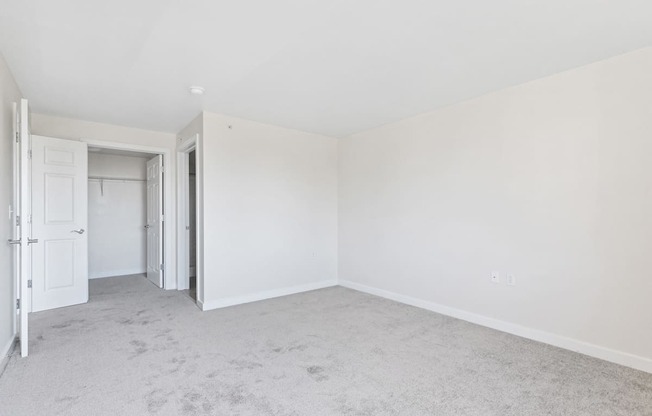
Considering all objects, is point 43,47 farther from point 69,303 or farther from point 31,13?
point 69,303

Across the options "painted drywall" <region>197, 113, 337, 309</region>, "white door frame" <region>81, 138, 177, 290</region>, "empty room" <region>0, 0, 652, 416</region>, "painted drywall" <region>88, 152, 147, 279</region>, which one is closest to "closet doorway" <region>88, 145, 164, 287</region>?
"painted drywall" <region>88, 152, 147, 279</region>

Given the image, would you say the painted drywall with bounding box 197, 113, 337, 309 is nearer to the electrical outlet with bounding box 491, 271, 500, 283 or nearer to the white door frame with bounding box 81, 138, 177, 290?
the white door frame with bounding box 81, 138, 177, 290

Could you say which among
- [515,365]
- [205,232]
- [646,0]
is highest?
[646,0]

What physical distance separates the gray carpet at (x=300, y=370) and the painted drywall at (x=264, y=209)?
2.50 ft

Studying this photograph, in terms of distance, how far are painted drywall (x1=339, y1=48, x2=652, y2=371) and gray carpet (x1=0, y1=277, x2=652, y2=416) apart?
36cm

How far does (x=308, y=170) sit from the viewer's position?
4980 mm

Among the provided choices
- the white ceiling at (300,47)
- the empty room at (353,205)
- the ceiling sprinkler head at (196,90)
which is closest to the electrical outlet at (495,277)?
the empty room at (353,205)

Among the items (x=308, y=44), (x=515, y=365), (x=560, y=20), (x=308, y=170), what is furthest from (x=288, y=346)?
(x=560, y=20)

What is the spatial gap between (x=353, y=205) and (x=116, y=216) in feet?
14.1

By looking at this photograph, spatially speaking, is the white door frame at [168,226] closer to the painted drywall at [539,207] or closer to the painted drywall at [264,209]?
the painted drywall at [264,209]

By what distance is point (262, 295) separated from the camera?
441cm

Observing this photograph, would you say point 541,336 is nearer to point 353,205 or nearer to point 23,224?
point 353,205

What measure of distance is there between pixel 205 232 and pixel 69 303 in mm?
1938

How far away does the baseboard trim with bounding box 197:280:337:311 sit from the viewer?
3969mm
